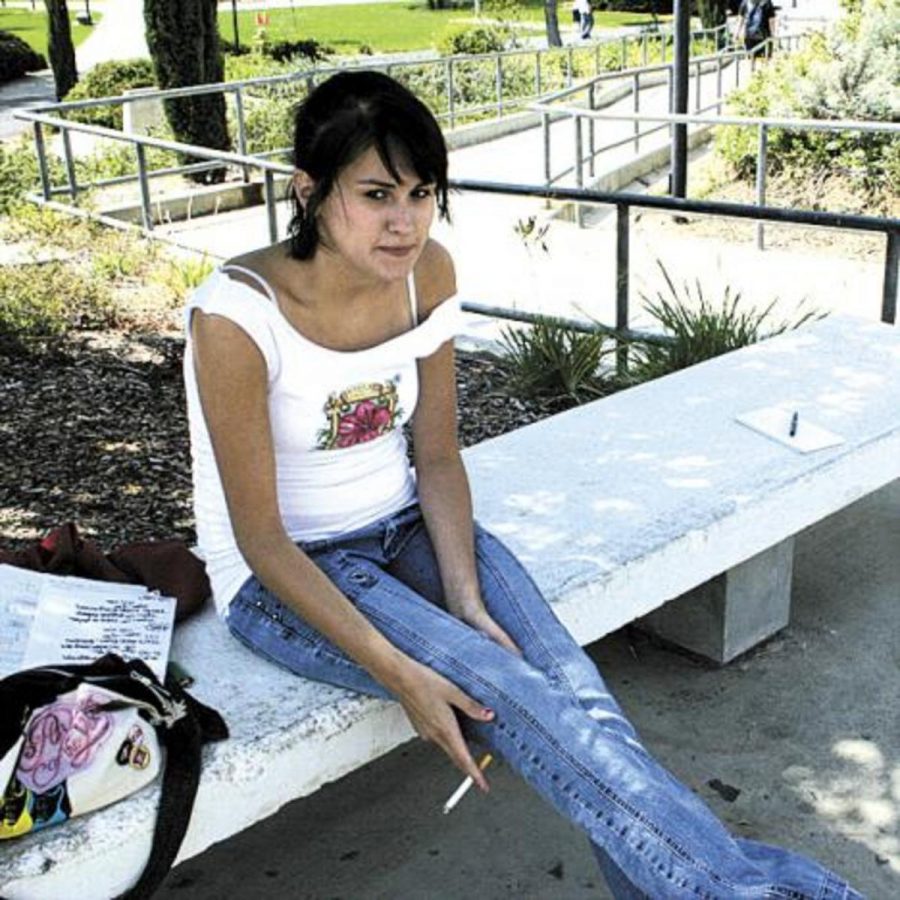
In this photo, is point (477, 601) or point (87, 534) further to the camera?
point (87, 534)

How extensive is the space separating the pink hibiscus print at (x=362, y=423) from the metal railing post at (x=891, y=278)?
3268 mm

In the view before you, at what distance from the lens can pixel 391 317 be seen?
283 cm

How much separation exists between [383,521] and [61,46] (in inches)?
919

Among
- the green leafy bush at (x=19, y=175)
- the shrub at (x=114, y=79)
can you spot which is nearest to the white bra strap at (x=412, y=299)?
the green leafy bush at (x=19, y=175)

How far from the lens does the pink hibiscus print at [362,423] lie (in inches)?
108

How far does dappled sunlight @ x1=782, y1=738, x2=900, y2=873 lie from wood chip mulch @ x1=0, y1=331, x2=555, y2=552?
2.03 meters

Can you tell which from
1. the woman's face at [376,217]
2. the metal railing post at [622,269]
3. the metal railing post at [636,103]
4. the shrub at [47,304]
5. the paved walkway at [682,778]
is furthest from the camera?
the metal railing post at [636,103]

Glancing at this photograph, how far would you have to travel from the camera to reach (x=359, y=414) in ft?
8.99

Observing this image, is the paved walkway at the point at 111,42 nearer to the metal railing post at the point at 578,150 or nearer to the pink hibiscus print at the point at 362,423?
the metal railing post at the point at 578,150

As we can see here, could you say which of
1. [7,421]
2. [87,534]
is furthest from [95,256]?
[87,534]

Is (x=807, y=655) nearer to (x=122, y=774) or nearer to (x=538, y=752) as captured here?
(x=538, y=752)

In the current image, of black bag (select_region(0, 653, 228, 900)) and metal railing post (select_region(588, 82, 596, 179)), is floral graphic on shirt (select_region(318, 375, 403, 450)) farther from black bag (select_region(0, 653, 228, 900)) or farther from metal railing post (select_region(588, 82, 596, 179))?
metal railing post (select_region(588, 82, 596, 179))

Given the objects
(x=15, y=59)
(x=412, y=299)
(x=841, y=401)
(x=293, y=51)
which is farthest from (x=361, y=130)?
(x=15, y=59)

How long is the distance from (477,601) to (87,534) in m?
2.02
